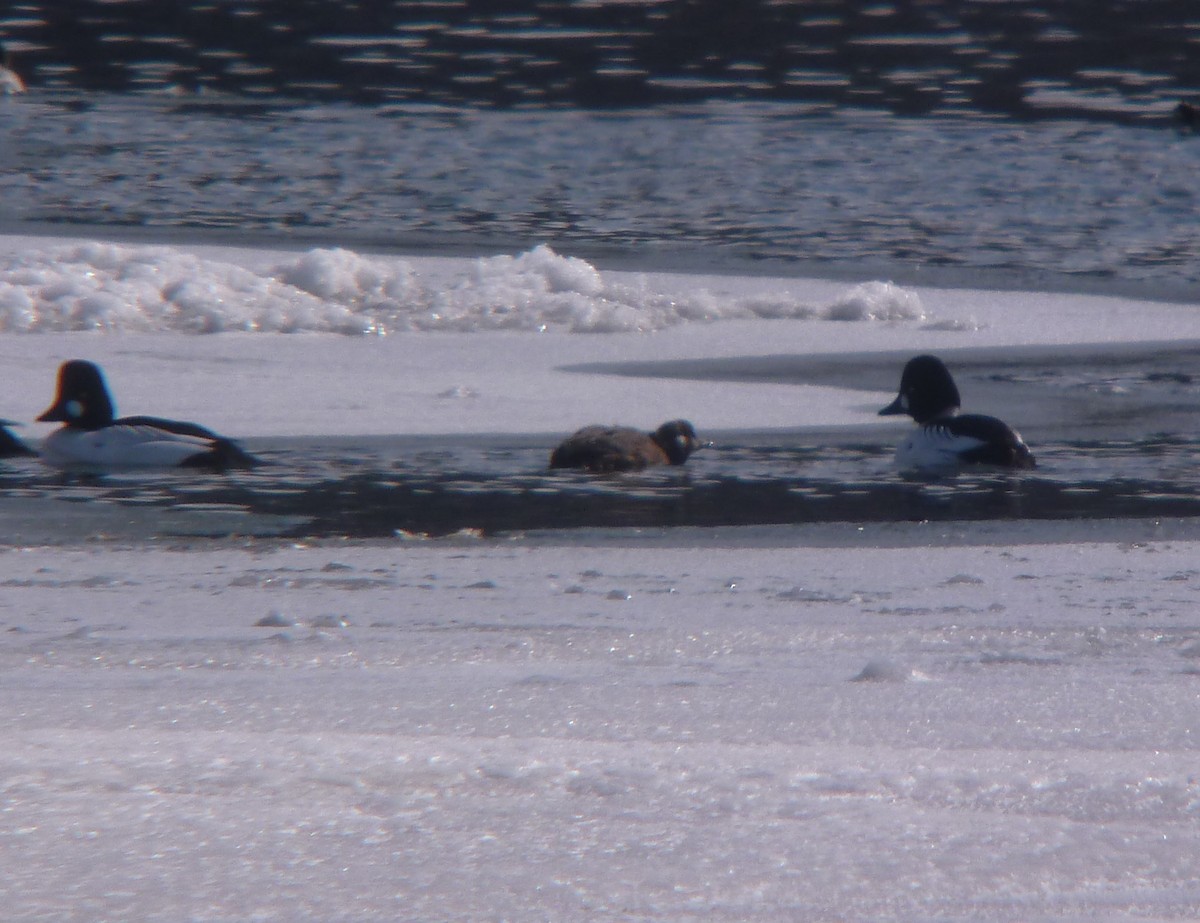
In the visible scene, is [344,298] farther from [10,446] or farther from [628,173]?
[628,173]

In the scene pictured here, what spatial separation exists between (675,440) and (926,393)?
1139 millimetres

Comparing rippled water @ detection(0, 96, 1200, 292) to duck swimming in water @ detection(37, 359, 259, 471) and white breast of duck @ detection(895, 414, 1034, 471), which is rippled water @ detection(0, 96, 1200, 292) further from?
duck swimming in water @ detection(37, 359, 259, 471)

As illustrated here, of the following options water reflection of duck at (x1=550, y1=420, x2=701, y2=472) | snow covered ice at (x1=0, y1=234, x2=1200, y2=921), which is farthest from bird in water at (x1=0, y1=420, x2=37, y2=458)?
water reflection of duck at (x1=550, y1=420, x2=701, y2=472)

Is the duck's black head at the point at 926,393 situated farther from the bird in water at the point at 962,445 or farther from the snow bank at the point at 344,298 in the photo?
the snow bank at the point at 344,298

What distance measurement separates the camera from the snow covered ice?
2213 millimetres

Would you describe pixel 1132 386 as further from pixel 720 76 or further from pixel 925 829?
pixel 720 76

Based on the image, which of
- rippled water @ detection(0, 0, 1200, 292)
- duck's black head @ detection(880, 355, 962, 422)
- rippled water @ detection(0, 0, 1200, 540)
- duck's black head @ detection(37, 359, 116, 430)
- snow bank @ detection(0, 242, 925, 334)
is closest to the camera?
rippled water @ detection(0, 0, 1200, 540)

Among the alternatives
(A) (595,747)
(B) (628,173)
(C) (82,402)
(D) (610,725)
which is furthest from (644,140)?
(A) (595,747)

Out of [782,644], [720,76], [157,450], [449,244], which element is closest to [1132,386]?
[157,450]

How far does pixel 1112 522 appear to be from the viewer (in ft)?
17.4

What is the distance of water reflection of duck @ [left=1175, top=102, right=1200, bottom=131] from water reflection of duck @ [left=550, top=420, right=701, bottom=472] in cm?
1318

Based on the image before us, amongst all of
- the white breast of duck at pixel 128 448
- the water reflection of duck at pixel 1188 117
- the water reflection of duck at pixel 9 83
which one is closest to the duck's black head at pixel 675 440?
the white breast of duck at pixel 128 448

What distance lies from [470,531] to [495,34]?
73.7 feet

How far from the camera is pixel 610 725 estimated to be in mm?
2871
